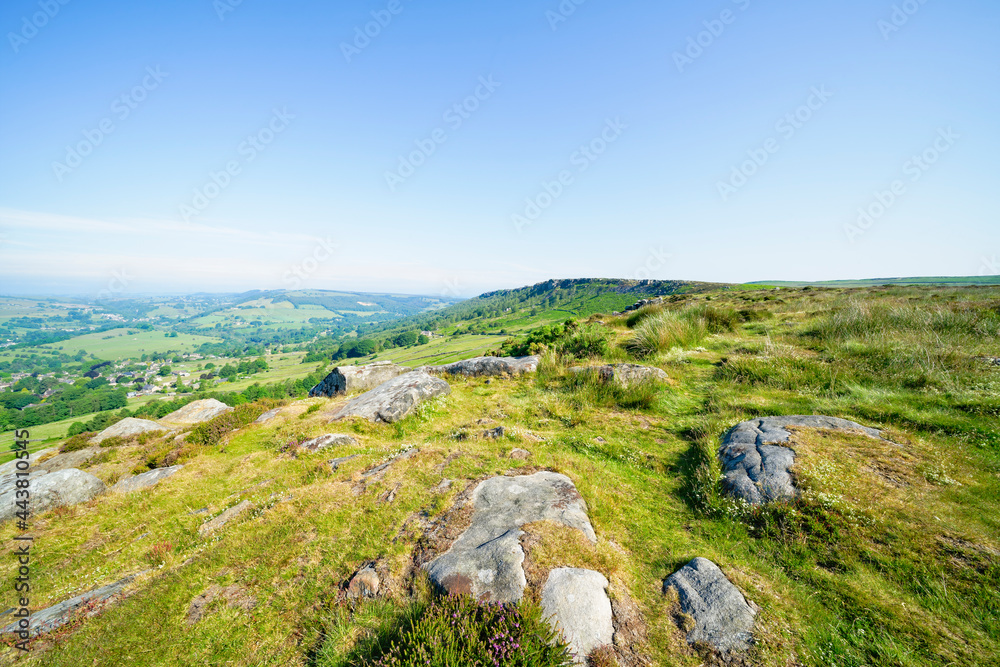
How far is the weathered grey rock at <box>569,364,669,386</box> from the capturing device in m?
11.3

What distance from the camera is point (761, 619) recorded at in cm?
362

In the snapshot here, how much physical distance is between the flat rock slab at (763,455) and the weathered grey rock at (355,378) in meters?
14.8

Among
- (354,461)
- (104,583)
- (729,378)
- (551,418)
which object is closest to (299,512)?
(354,461)

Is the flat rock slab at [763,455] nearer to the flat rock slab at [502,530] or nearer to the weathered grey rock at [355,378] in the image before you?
the flat rock slab at [502,530]

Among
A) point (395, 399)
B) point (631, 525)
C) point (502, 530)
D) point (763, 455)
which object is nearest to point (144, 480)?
point (395, 399)

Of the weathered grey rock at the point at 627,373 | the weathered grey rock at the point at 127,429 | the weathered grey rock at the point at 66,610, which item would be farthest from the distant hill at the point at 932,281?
the weathered grey rock at the point at 127,429

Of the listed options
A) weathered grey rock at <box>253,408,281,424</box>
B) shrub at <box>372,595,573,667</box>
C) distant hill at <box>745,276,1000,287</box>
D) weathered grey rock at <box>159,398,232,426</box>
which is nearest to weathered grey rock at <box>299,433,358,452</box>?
weathered grey rock at <box>253,408,281,424</box>

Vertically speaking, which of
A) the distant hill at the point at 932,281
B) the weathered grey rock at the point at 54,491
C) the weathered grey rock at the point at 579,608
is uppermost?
the distant hill at the point at 932,281

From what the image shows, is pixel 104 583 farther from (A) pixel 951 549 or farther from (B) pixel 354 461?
(A) pixel 951 549

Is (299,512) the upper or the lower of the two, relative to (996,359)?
lower

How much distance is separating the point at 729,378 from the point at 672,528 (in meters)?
7.64

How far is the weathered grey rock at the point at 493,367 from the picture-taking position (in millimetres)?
15703

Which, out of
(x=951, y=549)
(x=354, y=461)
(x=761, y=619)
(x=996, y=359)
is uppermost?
(x=996, y=359)

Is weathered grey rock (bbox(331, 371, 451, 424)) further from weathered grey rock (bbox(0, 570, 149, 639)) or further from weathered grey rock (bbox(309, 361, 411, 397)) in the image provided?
weathered grey rock (bbox(0, 570, 149, 639))
